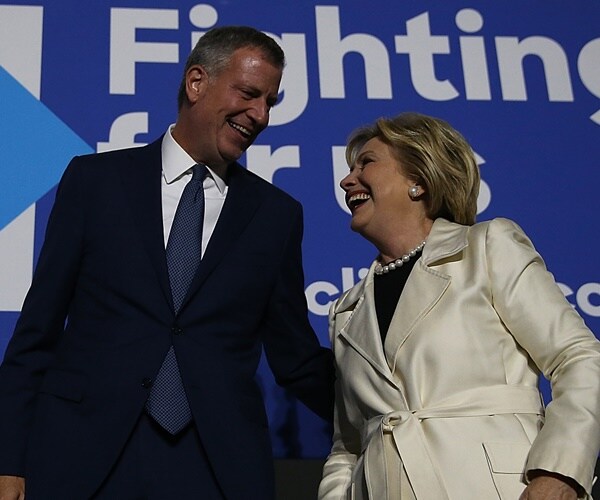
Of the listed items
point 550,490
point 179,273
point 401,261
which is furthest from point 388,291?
point 550,490

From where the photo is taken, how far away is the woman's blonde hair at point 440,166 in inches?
65.0

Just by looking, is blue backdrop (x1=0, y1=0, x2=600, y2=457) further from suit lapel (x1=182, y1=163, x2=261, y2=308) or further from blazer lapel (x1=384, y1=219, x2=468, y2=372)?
blazer lapel (x1=384, y1=219, x2=468, y2=372)

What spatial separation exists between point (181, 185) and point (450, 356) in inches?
23.2

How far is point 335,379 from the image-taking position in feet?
5.93

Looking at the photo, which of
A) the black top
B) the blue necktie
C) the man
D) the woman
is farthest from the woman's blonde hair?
the blue necktie

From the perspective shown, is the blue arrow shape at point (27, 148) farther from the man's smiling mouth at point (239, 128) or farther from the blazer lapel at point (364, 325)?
the blazer lapel at point (364, 325)

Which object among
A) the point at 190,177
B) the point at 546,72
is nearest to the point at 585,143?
the point at 546,72

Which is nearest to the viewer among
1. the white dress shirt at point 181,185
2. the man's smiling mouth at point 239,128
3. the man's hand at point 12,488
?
the man's hand at point 12,488

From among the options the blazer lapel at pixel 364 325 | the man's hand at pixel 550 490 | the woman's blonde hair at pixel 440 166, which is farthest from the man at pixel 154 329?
the man's hand at pixel 550 490

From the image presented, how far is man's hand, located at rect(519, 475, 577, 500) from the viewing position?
50.2 inches

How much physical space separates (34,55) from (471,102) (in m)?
1.09

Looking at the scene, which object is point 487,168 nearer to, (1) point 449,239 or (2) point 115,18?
(1) point 449,239

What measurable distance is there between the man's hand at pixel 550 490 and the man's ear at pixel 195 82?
0.95 meters

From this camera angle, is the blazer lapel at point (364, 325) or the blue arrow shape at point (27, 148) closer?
the blazer lapel at point (364, 325)
